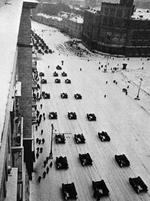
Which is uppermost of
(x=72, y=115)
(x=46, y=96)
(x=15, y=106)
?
(x=15, y=106)

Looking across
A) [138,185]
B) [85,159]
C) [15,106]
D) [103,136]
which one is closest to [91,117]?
[103,136]

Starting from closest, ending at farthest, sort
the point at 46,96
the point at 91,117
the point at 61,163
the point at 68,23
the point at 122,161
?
the point at 61,163 → the point at 122,161 → the point at 91,117 → the point at 46,96 → the point at 68,23

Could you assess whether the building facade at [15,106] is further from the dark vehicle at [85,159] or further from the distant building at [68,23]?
the distant building at [68,23]

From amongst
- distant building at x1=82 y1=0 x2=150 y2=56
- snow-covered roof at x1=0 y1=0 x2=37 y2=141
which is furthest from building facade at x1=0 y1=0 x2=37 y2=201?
distant building at x1=82 y1=0 x2=150 y2=56

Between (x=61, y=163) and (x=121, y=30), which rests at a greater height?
(x=121, y=30)

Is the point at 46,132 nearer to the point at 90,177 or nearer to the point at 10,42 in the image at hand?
the point at 90,177

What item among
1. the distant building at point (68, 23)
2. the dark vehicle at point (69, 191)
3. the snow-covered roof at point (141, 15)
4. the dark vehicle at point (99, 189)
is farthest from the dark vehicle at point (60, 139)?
the distant building at point (68, 23)

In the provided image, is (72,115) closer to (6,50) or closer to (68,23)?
(6,50)

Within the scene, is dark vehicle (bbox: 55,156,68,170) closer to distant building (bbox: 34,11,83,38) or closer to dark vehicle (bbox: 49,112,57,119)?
dark vehicle (bbox: 49,112,57,119)
